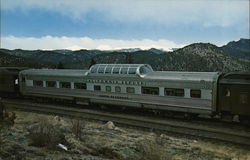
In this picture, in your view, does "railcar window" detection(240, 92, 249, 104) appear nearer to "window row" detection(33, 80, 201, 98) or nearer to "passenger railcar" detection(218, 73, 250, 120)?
"passenger railcar" detection(218, 73, 250, 120)

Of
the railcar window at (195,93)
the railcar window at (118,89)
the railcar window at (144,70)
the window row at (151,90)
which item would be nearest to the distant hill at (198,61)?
the window row at (151,90)

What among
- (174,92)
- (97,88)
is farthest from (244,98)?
(97,88)

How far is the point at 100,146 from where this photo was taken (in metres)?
12.9

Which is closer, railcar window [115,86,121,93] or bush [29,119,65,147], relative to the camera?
bush [29,119,65,147]

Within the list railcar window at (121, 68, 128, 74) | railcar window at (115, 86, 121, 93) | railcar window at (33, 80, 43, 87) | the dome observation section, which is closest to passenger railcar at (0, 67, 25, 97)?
railcar window at (33, 80, 43, 87)

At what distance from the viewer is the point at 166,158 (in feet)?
34.4

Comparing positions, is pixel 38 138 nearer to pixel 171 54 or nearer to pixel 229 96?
pixel 229 96

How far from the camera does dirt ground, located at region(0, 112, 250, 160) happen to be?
33.9 ft

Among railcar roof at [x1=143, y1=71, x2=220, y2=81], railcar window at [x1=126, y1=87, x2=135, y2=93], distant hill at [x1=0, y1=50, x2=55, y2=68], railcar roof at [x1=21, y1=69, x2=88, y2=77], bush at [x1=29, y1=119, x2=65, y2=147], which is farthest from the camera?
distant hill at [x1=0, y1=50, x2=55, y2=68]

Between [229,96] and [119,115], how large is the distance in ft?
27.1

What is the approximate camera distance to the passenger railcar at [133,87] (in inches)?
711

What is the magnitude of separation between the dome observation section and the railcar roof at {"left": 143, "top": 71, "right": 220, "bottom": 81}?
2.72 ft

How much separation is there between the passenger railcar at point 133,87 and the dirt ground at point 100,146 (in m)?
3.19

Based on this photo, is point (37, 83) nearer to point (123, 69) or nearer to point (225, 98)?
point (123, 69)
